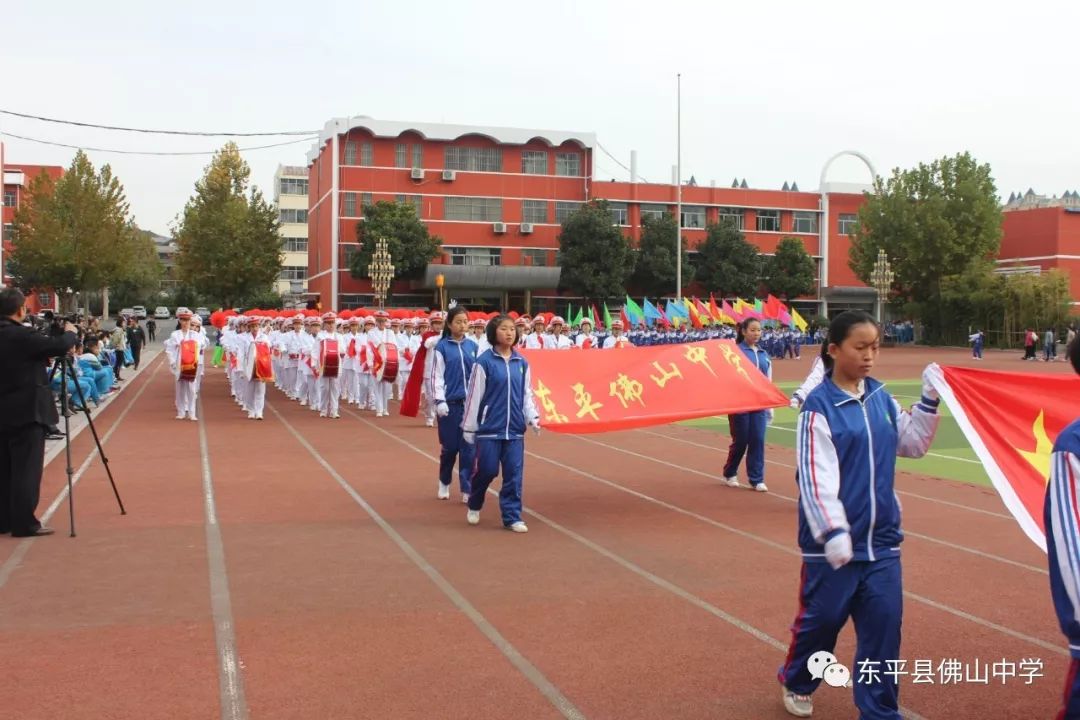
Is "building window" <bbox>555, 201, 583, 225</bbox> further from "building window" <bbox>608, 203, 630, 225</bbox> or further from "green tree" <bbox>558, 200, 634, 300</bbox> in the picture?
"green tree" <bbox>558, 200, 634, 300</bbox>

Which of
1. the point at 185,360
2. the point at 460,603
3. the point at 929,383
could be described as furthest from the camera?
the point at 185,360

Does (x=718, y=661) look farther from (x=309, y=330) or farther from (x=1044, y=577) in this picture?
(x=309, y=330)

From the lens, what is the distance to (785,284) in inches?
2443

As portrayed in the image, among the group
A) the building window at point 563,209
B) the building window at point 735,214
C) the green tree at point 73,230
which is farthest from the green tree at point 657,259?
the green tree at point 73,230

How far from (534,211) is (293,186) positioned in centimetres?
4385

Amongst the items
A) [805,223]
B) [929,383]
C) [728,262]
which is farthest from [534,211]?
[929,383]

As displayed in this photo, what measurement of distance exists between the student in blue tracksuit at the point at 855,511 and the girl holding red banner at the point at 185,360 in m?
16.4

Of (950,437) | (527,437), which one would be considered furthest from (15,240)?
(950,437)

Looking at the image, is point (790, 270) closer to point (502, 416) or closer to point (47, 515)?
point (502, 416)

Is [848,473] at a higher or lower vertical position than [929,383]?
lower

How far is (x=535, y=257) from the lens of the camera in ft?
198

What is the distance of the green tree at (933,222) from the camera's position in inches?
2259

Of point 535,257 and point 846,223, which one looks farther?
point 846,223

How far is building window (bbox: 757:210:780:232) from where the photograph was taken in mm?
65562
